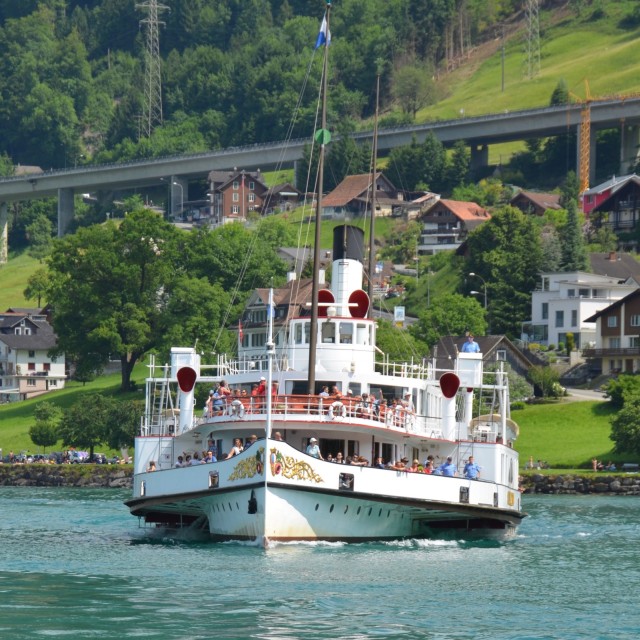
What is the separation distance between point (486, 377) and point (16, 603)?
7450 cm

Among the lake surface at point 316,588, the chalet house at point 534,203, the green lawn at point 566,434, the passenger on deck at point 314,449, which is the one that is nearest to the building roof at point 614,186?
the chalet house at point 534,203

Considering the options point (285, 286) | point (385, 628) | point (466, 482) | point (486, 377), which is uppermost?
point (285, 286)

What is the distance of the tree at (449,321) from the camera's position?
450ft

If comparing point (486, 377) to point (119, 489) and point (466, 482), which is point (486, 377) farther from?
Answer: point (466, 482)

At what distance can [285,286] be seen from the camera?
5856 inches

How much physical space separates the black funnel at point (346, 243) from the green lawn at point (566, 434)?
135 feet

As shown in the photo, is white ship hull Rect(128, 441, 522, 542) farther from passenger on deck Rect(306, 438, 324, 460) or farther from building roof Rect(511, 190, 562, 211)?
building roof Rect(511, 190, 562, 211)

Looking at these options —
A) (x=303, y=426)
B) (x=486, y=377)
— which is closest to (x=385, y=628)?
(x=303, y=426)

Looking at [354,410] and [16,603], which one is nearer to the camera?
[16,603]

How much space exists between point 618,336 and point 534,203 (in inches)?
2256

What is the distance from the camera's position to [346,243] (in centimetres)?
6844

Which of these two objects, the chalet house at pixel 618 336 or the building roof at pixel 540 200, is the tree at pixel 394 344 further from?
the building roof at pixel 540 200

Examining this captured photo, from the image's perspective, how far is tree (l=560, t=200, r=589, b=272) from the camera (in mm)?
157125

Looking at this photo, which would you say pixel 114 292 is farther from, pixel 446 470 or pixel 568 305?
pixel 446 470
